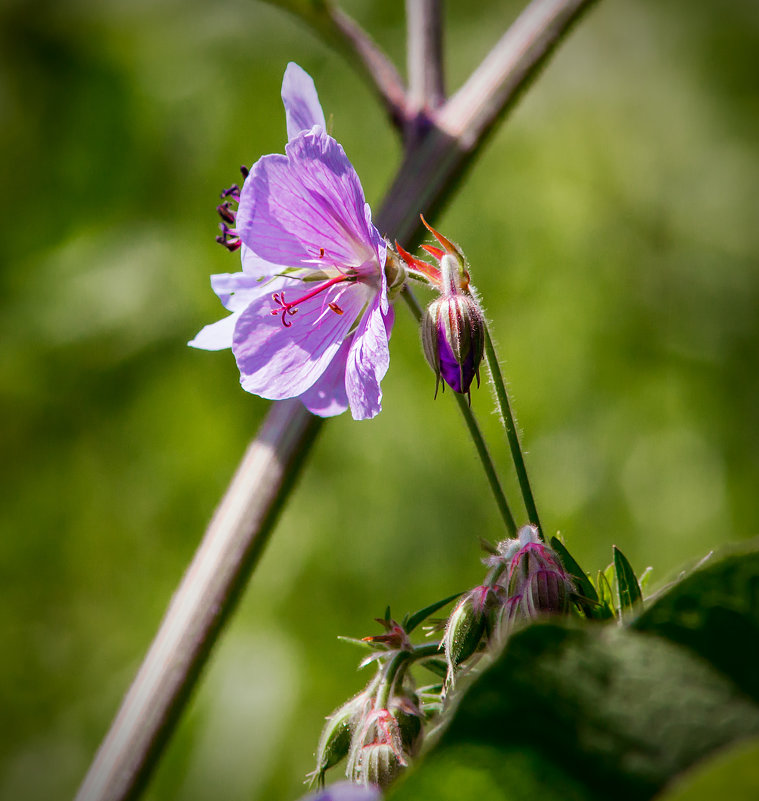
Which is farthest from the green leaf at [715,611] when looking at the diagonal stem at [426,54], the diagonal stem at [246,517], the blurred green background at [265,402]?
the blurred green background at [265,402]

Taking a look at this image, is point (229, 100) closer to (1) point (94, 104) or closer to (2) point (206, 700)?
(1) point (94, 104)

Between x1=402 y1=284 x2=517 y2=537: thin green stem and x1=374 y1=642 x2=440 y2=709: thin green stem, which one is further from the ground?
x1=402 y1=284 x2=517 y2=537: thin green stem

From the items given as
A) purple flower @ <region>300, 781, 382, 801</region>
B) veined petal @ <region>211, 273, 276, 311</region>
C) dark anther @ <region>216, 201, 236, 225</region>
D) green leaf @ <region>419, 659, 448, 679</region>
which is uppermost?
dark anther @ <region>216, 201, 236, 225</region>

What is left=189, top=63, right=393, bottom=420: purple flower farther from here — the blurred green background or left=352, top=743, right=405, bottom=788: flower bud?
the blurred green background

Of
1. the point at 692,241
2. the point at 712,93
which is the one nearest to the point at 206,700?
the point at 692,241

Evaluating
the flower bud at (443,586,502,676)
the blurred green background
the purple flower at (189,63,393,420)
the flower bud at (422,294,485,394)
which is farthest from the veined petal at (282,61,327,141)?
the blurred green background

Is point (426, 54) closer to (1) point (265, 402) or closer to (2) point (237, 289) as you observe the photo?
(2) point (237, 289)

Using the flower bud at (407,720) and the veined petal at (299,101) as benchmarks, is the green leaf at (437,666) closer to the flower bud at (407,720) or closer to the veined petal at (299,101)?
the flower bud at (407,720)

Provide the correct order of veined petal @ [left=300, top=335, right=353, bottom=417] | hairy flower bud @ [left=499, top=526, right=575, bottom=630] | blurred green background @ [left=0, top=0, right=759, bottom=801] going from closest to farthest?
hairy flower bud @ [left=499, top=526, right=575, bottom=630], veined petal @ [left=300, top=335, right=353, bottom=417], blurred green background @ [left=0, top=0, right=759, bottom=801]
